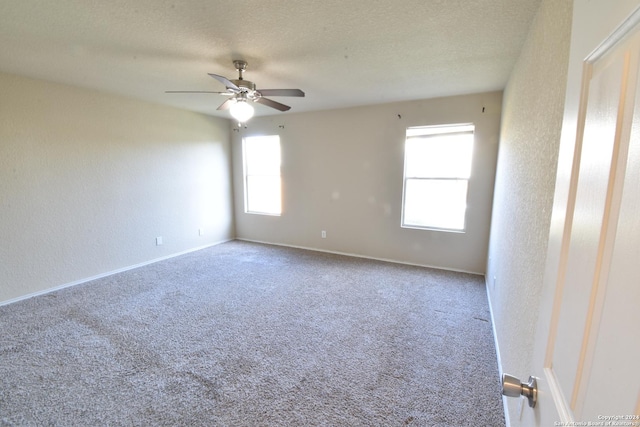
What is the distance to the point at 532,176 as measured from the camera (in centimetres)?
151

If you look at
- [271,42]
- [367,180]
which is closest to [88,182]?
[271,42]

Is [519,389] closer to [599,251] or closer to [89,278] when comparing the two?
[599,251]

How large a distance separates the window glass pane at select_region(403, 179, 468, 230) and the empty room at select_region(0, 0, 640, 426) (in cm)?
3

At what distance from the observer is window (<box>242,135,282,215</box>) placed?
521 cm

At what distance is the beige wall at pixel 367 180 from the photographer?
12.0ft

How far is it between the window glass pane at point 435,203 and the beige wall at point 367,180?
14cm

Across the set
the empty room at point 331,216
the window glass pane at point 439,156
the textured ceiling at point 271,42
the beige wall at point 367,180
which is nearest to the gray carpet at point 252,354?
the empty room at point 331,216

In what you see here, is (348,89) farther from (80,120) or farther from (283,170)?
(80,120)

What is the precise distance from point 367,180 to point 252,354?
9.90 ft

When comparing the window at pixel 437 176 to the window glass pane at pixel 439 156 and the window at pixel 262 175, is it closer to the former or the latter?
the window glass pane at pixel 439 156

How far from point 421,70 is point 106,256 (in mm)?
4529

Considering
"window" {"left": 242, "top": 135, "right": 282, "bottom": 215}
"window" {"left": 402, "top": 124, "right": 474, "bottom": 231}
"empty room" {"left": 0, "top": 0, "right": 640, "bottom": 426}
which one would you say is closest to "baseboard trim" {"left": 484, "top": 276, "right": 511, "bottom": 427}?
"empty room" {"left": 0, "top": 0, "right": 640, "bottom": 426}

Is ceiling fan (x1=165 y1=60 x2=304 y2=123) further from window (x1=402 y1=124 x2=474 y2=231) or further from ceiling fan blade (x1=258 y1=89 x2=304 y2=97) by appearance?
window (x1=402 y1=124 x2=474 y2=231)

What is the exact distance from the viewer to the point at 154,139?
418 centimetres
